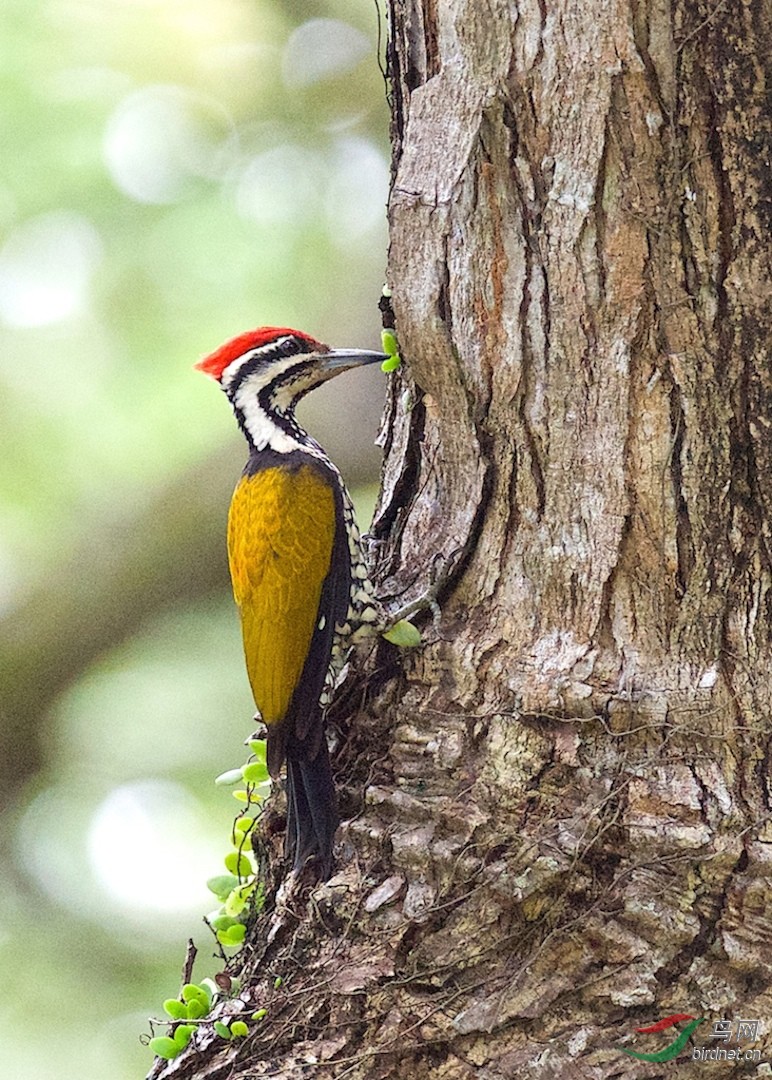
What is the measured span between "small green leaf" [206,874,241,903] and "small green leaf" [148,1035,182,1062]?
34cm

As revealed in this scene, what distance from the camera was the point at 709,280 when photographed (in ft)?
7.86

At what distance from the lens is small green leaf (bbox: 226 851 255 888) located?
2.96 meters

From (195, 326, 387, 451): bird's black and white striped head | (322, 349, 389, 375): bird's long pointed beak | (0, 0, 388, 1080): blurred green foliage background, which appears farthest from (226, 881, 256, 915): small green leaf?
(0, 0, 388, 1080): blurred green foliage background

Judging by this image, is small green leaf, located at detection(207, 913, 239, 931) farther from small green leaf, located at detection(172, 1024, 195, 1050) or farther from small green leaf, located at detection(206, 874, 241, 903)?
small green leaf, located at detection(172, 1024, 195, 1050)

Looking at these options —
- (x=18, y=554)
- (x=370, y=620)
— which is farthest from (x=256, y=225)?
(x=370, y=620)

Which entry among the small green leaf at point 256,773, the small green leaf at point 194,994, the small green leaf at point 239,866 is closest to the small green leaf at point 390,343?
the small green leaf at point 256,773

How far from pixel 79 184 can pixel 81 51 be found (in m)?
0.57

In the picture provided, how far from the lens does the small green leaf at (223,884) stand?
2.93 meters

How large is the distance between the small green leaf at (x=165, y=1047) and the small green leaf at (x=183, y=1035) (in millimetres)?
10

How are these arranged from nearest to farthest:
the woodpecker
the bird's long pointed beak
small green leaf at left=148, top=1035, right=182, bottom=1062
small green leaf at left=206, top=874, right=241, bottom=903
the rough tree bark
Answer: the rough tree bark
small green leaf at left=148, top=1035, right=182, bottom=1062
the woodpecker
small green leaf at left=206, top=874, right=241, bottom=903
the bird's long pointed beak

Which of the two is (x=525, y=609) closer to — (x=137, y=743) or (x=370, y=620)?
(x=370, y=620)

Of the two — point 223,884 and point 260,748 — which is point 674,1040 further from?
point 260,748

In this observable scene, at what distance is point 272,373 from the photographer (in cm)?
346

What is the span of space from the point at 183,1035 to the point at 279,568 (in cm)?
106
